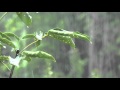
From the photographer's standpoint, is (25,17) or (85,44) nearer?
(25,17)

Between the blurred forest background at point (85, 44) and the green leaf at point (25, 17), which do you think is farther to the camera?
the blurred forest background at point (85, 44)

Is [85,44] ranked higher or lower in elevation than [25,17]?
higher

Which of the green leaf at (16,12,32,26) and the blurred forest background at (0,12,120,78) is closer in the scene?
the green leaf at (16,12,32,26)

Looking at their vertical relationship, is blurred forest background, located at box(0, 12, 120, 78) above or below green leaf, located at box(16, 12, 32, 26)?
above

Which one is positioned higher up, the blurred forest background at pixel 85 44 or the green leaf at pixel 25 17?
the blurred forest background at pixel 85 44
